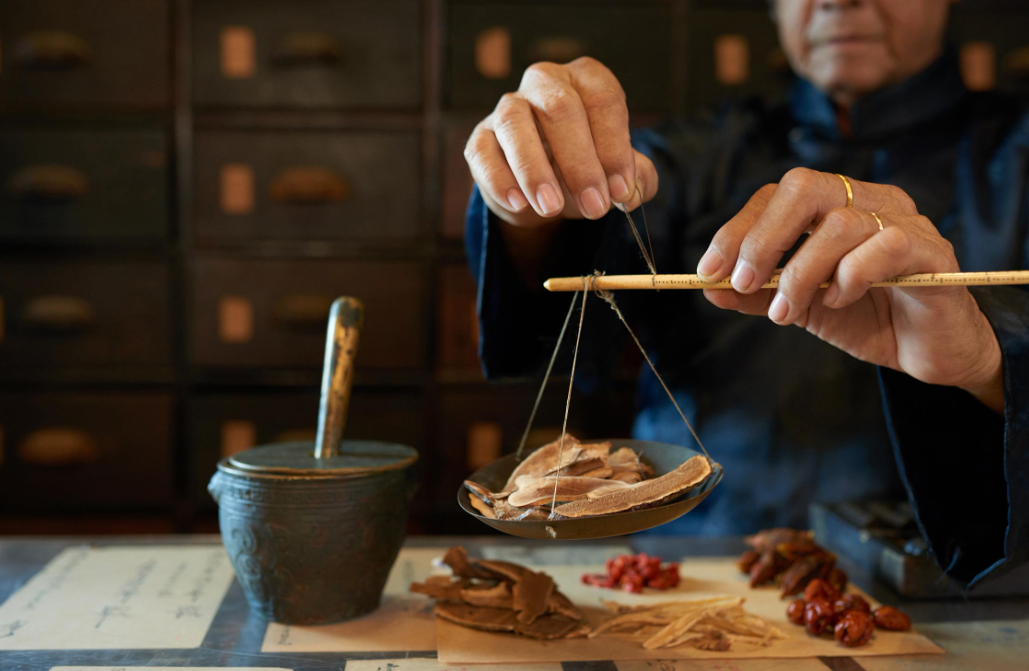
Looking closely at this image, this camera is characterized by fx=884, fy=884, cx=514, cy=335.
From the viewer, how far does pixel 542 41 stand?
5.74 feet

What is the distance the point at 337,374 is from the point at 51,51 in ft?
4.13

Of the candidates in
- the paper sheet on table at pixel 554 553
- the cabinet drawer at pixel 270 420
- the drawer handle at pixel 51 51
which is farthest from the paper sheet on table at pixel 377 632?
the drawer handle at pixel 51 51

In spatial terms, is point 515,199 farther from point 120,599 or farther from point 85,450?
point 85,450

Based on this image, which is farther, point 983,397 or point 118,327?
point 118,327

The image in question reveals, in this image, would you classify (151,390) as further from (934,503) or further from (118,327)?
(934,503)

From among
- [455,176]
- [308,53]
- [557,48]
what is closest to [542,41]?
[557,48]

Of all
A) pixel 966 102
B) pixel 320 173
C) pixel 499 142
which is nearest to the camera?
pixel 499 142

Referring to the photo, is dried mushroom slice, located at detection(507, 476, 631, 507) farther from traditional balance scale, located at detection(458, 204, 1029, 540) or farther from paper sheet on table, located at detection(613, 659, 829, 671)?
paper sheet on table, located at detection(613, 659, 829, 671)

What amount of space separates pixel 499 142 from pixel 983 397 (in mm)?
519

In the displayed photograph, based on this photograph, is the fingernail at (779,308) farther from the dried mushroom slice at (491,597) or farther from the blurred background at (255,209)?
the blurred background at (255,209)

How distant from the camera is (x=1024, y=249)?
127cm

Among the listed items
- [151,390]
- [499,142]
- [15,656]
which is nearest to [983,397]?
[499,142]

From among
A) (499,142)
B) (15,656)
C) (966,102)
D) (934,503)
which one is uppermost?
(966,102)

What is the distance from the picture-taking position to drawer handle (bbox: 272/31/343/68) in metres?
1.72
